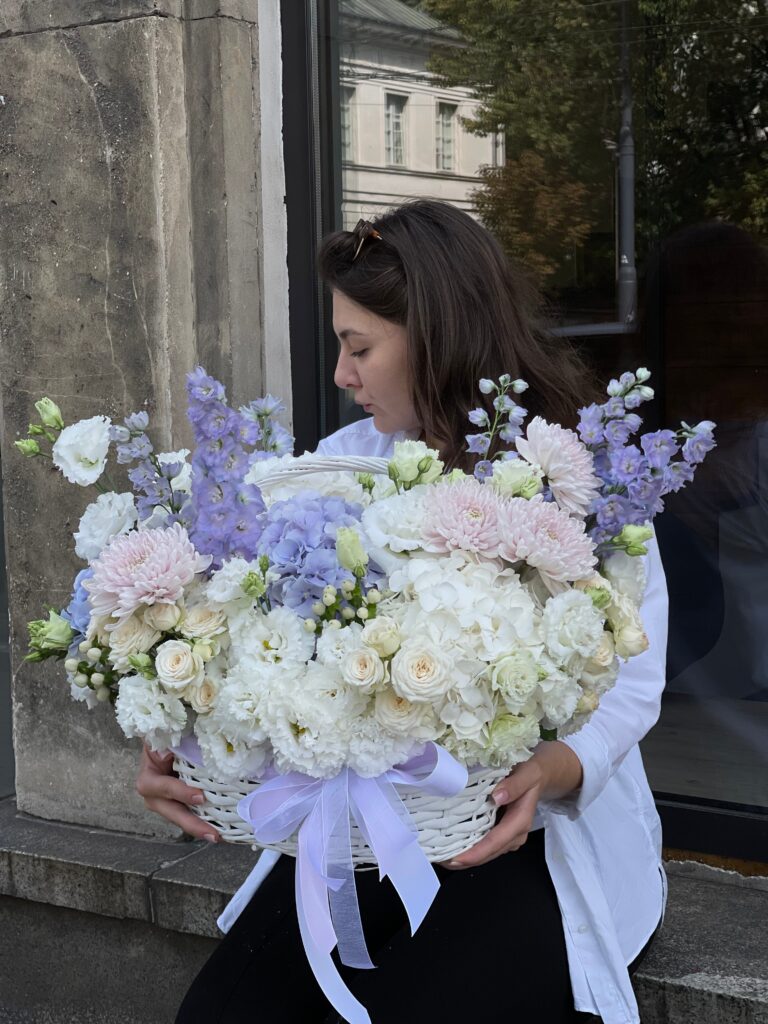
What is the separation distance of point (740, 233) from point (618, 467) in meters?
1.76

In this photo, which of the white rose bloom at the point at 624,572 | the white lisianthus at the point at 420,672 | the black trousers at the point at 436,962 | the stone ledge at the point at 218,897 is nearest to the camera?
the white lisianthus at the point at 420,672

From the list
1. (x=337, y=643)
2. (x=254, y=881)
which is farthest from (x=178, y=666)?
(x=254, y=881)

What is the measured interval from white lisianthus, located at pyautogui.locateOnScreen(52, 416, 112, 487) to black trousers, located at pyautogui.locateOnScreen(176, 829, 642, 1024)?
0.80 m

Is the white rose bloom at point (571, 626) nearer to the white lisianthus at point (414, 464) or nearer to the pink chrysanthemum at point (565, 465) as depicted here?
the pink chrysanthemum at point (565, 465)

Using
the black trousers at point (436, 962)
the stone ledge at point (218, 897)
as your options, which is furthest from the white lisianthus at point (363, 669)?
the stone ledge at point (218, 897)

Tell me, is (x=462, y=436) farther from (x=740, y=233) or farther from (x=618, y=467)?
(x=740, y=233)

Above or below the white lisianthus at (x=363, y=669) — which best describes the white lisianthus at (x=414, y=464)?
above

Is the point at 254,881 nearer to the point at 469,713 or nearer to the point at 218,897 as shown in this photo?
the point at 218,897

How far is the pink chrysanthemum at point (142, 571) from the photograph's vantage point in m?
1.51

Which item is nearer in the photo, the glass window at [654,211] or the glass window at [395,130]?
the glass window at [654,211]

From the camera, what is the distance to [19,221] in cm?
323

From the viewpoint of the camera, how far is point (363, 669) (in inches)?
55.9

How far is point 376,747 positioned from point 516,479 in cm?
36

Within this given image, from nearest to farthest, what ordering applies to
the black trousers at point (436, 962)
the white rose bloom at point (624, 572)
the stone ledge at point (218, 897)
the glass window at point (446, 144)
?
the white rose bloom at point (624, 572) < the black trousers at point (436, 962) < the stone ledge at point (218, 897) < the glass window at point (446, 144)
